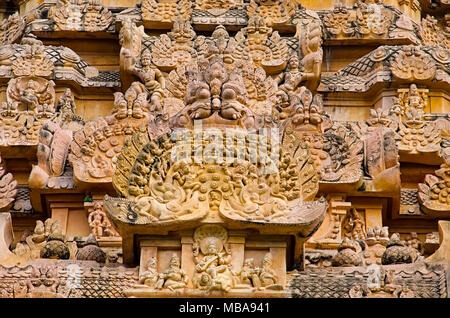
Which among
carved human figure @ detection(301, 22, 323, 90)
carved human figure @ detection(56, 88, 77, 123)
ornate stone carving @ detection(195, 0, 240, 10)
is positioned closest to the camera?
carved human figure @ detection(56, 88, 77, 123)

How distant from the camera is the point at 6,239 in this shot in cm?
2478

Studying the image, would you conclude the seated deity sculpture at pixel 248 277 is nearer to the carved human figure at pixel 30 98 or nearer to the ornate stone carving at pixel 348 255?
the ornate stone carving at pixel 348 255

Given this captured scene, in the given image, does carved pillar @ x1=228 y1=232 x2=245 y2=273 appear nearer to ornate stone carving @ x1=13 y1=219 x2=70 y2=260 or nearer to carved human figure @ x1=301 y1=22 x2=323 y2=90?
ornate stone carving @ x1=13 y1=219 x2=70 y2=260

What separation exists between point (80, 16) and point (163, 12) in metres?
1.34

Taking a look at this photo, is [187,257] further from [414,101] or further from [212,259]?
[414,101]

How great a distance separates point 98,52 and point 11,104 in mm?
2599

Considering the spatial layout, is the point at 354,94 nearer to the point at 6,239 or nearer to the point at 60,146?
the point at 60,146

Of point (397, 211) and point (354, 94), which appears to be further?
point (354, 94)

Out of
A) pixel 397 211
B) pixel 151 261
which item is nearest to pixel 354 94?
pixel 397 211

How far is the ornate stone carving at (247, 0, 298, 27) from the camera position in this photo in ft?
98.6

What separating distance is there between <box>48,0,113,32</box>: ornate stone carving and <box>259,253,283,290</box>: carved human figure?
26.0 feet

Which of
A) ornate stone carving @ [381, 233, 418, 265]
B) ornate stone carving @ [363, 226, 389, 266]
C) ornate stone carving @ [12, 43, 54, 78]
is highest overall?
ornate stone carving @ [12, 43, 54, 78]

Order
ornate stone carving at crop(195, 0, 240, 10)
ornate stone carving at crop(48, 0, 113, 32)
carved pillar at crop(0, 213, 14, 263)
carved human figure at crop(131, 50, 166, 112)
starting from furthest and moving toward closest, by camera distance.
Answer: ornate stone carving at crop(195, 0, 240, 10) → ornate stone carving at crop(48, 0, 113, 32) → carved human figure at crop(131, 50, 166, 112) → carved pillar at crop(0, 213, 14, 263)

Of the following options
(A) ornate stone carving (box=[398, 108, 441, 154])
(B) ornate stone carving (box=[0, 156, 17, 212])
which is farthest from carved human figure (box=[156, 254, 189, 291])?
(A) ornate stone carving (box=[398, 108, 441, 154])
